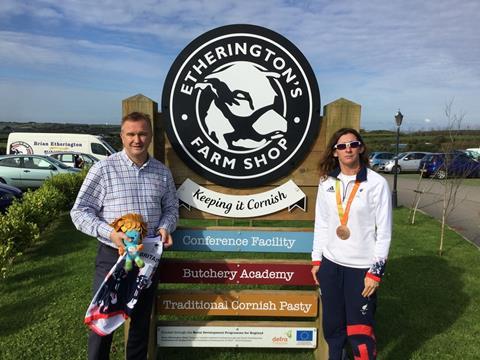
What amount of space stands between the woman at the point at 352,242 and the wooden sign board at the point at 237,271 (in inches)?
18.9

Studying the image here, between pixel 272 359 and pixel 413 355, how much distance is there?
4.14ft

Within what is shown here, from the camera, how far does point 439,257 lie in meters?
6.96

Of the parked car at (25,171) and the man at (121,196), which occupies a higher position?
the man at (121,196)

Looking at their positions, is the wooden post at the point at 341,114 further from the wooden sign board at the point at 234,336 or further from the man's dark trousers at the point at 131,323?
the man's dark trousers at the point at 131,323

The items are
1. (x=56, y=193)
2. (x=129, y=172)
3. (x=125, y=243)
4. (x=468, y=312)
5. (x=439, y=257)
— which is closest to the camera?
(x=125, y=243)

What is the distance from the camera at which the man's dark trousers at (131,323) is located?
2.75 m

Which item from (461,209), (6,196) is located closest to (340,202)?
(6,196)

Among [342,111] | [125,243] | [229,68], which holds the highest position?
[229,68]

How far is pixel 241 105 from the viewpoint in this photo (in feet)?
10.4

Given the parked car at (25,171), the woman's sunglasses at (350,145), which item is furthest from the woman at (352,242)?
the parked car at (25,171)

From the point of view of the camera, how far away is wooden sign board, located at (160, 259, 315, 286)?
10.9 feet

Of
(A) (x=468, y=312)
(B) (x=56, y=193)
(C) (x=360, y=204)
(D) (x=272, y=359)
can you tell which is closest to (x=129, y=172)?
(C) (x=360, y=204)

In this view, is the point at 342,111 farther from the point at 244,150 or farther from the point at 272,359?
the point at 272,359

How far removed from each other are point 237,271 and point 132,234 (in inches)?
43.1
